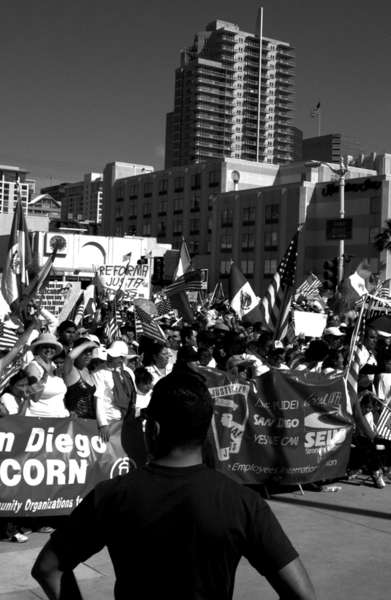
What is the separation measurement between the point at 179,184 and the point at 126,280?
261ft

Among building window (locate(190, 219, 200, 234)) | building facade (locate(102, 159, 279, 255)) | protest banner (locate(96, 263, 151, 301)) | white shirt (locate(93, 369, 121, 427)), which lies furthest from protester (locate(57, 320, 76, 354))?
building window (locate(190, 219, 200, 234))

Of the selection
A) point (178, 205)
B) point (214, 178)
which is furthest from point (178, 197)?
point (214, 178)

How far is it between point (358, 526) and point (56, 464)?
2.97m

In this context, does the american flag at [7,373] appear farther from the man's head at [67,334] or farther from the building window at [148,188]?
the building window at [148,188]

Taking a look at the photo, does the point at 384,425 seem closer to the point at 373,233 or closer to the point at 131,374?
the point at 131,374

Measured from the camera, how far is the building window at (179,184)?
101 m

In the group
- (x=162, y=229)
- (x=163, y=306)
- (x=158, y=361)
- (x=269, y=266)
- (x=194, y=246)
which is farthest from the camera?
(x=162, y=229)

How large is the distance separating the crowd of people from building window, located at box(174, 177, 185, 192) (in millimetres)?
88331

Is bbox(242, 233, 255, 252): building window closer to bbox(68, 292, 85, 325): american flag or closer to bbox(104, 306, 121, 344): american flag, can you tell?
bbox(68, 292, 85, 325): american flag

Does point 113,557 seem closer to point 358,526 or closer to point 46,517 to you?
point 46,517

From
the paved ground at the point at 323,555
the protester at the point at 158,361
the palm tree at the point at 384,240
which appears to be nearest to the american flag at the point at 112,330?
the protester at the point at 158,361

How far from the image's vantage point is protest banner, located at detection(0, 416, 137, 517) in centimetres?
737

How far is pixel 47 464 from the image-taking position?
7570 mm

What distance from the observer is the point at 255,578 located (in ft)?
21.4
